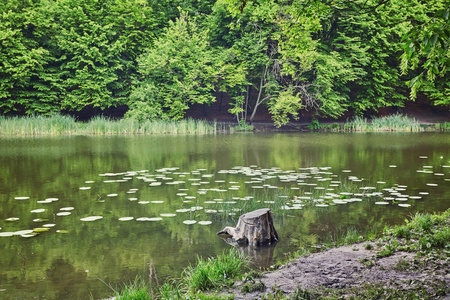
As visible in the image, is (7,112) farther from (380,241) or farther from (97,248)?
(380,241)

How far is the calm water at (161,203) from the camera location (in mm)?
4664

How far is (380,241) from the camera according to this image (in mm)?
5035

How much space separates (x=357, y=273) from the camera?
409 cm

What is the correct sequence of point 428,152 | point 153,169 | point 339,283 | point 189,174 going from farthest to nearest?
point 428,152 < point 153,169 < point 189,174 < point 339,283

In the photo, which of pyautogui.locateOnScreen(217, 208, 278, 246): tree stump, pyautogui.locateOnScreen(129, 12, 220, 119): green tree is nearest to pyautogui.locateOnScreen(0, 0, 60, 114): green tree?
pyautogui.locateOnScreen(129, 12, 220, 119): green tree

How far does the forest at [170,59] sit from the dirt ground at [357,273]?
76.8ft

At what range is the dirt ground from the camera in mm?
3645

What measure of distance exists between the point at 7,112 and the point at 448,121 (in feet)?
111

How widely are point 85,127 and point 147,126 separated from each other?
3862 millimetres

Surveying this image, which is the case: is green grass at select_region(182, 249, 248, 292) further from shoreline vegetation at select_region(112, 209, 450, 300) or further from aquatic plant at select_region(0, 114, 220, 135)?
aquatic plant at select_region(0, 114, 220, 135)

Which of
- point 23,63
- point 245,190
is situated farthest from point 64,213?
point 23,63

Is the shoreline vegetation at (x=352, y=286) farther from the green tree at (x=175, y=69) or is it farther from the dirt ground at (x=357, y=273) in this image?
the green tree at (x=175, y=69)

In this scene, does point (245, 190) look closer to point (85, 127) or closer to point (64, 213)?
point (64, 213)

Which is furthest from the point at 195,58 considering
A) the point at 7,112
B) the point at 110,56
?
the point at 7,112
